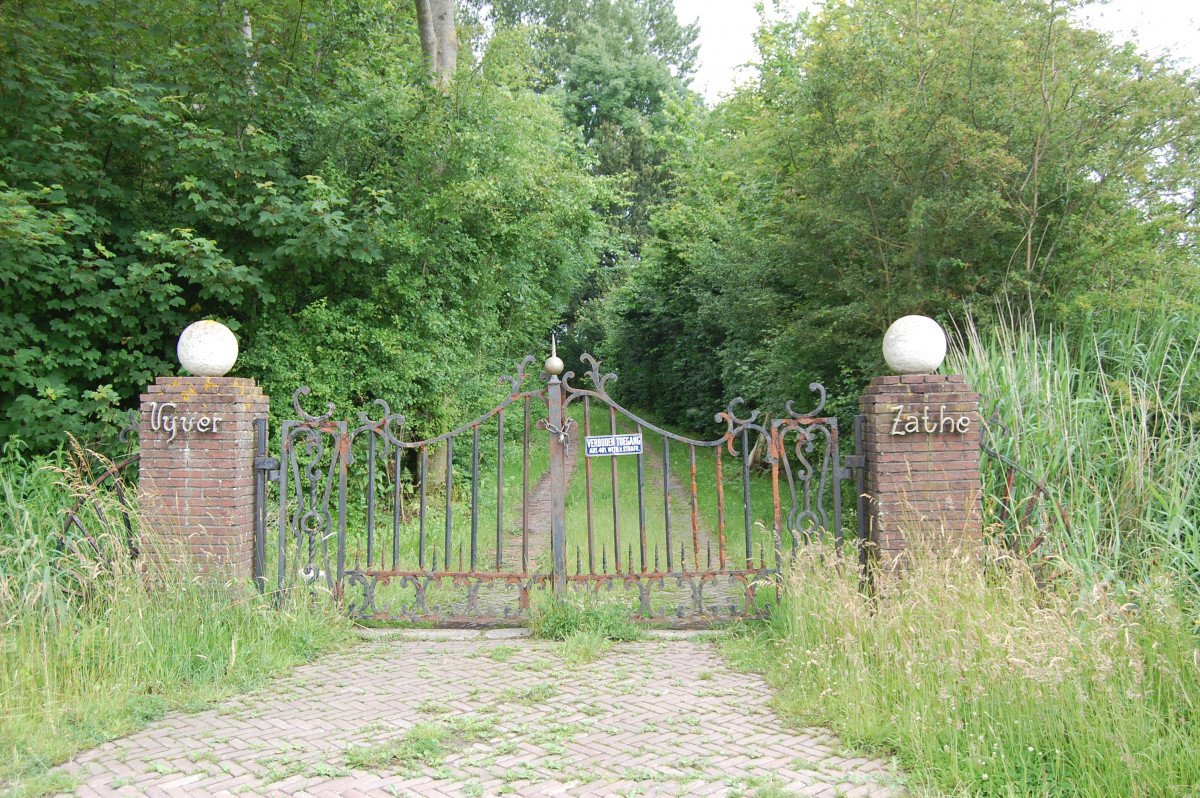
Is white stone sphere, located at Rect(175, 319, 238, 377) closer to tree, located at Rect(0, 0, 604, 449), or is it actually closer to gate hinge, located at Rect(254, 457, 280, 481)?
gate hinge, located at Rect(254, 457, 280, 481)

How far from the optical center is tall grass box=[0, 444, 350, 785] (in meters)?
3.94

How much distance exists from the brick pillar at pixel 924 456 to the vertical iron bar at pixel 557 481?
217cm

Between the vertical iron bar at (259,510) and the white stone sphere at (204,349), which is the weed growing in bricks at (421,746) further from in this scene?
the white stone sphere at (204,349)

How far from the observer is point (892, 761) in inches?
137

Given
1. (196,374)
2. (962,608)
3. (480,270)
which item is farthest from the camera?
(480,270)

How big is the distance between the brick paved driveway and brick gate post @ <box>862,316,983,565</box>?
1.50 meters

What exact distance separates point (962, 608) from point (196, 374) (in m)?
5.02

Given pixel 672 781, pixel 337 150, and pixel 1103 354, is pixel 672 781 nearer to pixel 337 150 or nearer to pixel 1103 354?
pixel 1103 354

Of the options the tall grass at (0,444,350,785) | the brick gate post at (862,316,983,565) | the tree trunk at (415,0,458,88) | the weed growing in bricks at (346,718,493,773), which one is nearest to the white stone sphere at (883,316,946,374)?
the brick gate post at (862,316,983,565)

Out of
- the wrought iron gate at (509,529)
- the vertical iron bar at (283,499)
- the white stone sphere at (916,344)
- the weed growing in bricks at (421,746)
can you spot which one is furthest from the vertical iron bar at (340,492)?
the white stone sphere at (916,344)

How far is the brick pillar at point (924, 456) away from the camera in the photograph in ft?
16.9

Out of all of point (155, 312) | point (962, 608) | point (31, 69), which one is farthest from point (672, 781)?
point (31, 69)

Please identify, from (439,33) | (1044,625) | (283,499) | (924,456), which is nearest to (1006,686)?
(1044,625)

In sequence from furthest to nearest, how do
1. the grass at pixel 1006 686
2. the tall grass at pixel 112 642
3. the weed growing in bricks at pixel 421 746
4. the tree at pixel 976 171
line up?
1. the tree at pixel 976 171
2. the tall grass at pixel 112 642
3. the weed growing in bricks at pixel 421 746
4. the grass at pixel 1006 686
